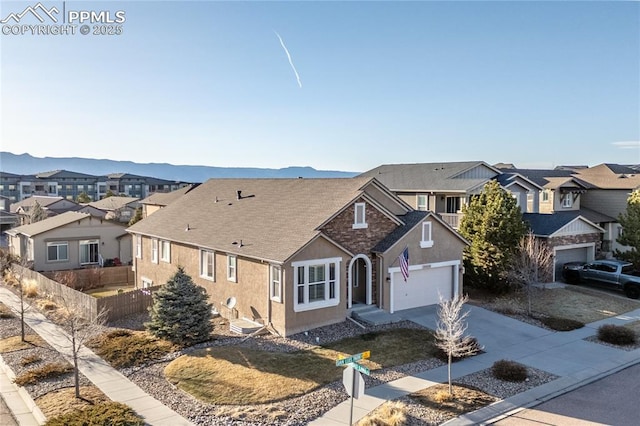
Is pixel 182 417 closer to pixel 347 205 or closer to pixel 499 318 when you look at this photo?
pixel 347 205

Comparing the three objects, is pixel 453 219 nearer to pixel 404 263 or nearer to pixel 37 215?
pixel 404 263

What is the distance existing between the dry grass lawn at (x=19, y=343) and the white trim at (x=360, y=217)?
44.8 feet

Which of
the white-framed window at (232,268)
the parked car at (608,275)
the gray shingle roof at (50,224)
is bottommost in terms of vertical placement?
the parked car at (608,275)

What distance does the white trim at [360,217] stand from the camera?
2253 centimetres

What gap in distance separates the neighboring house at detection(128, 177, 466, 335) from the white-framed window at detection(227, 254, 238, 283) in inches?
1.8

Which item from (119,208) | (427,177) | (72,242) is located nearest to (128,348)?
(72,242)

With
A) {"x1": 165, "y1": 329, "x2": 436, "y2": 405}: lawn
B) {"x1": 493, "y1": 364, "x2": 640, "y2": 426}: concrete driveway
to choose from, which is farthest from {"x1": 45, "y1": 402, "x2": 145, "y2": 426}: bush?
{"x1": 493, "y1": 364, "x2": 640, "y2": 426}: concrete driveway

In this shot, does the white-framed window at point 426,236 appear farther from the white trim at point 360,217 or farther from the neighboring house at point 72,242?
the neighboring house at point 72,242

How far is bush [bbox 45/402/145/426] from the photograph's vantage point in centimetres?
1206

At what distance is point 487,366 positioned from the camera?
17078mm

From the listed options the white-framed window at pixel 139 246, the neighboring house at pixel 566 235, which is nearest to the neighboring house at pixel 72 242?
the white-framed window at pixel 139 246

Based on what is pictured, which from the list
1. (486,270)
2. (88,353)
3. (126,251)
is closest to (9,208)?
(126,251)

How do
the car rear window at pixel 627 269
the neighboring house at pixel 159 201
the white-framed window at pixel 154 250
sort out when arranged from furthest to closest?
the neighboring house at pixel 159 201 → the white-framed window at pixel 154 250 → the car rear window at pixel 627 269

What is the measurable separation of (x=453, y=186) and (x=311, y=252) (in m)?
18.2
